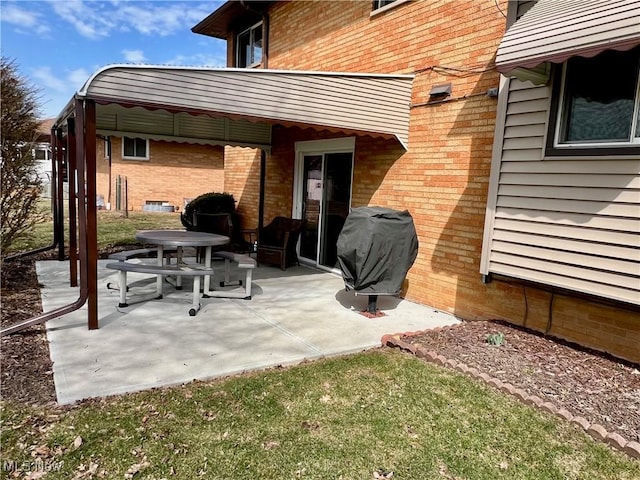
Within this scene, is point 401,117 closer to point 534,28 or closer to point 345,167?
point 345,167

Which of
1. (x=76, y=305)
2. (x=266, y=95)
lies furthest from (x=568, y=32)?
(x=76, y=305)

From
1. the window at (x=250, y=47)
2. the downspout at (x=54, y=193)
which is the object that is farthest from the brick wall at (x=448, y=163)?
the downspout at (x=54, y=193)

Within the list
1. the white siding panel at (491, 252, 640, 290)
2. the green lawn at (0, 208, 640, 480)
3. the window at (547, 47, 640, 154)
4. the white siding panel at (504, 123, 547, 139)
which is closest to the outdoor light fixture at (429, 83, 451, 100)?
the white siding panel at (504, 123, 547, 139)

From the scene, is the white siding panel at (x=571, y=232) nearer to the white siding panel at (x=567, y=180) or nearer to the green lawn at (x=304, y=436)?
the white siding panel at (x=567, y=180)

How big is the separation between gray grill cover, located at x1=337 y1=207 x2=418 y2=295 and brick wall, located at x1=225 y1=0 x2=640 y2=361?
28.0 inches

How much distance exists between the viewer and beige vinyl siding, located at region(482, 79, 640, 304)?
147 inches

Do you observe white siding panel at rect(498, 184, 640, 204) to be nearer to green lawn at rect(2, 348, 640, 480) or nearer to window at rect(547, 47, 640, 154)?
window at rect(547, 47, 640, 154)

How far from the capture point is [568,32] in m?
3.65

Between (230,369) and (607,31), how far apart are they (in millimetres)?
4172

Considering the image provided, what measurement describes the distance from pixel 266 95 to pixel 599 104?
3419mm

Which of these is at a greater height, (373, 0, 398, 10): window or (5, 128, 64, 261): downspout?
(373, 0, 398, 10): window

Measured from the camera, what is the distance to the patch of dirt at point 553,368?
3131 millimetres

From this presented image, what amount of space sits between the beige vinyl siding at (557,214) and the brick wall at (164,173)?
16906 mm

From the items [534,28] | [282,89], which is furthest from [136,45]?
[534,28]
